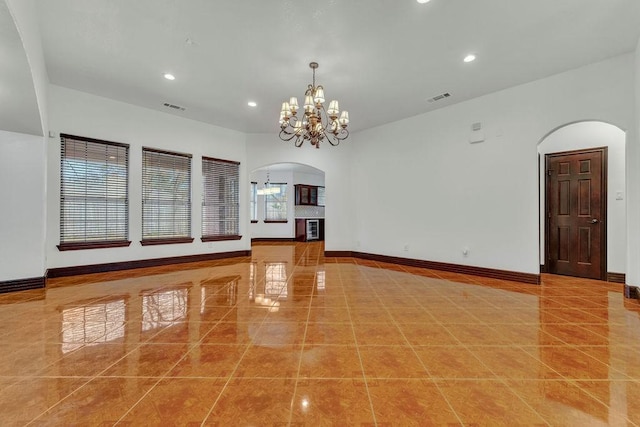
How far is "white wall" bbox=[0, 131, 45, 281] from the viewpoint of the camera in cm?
398

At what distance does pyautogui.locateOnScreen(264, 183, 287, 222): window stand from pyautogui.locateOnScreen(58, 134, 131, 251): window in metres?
6.23

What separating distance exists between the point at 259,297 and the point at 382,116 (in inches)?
178

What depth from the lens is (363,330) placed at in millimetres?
2676

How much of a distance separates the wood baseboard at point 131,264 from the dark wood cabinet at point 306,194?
4.87 m

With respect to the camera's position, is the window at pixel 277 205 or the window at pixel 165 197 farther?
the window at pixel 277 205

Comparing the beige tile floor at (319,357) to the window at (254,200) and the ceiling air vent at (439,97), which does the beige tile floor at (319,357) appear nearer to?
the ceiling air vent at (439,97)

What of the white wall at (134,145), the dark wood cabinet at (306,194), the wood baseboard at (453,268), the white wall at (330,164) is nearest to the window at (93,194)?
the white wall at (134,145)

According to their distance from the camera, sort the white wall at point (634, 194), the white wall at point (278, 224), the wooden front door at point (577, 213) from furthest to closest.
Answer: the white wall at point (278, 224), the wooden front door at point (577, 213), the white wall at point (634, 194)

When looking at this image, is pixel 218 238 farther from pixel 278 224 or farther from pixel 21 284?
pixel 278 224

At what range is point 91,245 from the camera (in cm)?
518

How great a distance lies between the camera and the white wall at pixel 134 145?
190 inches

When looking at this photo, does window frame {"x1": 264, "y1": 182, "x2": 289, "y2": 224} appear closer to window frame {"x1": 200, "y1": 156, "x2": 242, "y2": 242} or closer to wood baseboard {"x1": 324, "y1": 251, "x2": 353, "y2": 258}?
window frame {"x1": 200, "y1": 156, "x2": 242, "y2": 242}

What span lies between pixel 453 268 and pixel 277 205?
25.3 feet

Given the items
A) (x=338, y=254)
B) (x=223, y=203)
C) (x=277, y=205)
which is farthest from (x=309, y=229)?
(x=223, y=203)
